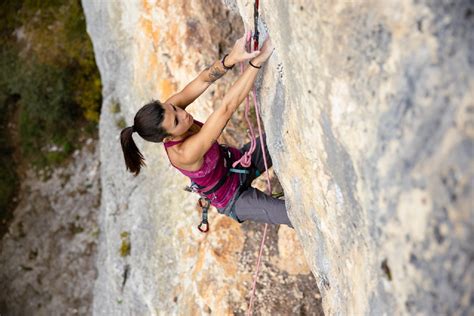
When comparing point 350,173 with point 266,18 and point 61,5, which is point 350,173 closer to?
point 266,18

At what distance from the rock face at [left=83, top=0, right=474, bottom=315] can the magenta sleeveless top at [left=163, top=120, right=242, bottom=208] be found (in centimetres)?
66

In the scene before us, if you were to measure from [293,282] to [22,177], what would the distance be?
954 cm

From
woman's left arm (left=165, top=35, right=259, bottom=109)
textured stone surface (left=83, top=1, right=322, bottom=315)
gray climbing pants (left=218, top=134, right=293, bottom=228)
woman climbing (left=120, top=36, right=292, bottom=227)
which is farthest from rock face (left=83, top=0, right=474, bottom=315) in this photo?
gray climbing pants (left=218, top=134, right=293, bottom=228)

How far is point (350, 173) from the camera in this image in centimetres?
312

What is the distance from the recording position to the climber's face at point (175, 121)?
4.50 m

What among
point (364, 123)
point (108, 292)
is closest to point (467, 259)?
point (364, 123)

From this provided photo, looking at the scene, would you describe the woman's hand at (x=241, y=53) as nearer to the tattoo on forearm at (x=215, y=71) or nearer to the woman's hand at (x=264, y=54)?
the woman's hand at (x=264, y=54)

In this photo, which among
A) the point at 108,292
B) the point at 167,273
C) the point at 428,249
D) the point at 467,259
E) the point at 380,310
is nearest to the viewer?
the point at 467,259

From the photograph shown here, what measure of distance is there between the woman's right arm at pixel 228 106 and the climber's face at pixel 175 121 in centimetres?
16

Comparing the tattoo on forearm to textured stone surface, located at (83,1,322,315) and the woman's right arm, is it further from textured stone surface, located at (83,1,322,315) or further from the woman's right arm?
textured stone surface, located at (83,1,322,315)

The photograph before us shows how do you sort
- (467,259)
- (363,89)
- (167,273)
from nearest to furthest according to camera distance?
(467,259) < (363,89) < (167,273)

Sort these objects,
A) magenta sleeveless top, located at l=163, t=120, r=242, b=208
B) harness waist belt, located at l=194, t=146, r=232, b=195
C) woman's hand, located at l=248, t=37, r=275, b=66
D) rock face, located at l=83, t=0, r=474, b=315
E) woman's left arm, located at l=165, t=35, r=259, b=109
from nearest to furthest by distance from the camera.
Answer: rock face, located at l=83, t=0, r=474, b=315
woman's hand, located at l=248, t=37, r=275, b=66
woman's left arm, located at l=165, t=35, r=259, b=109
magenta sleeveless top, located at l=163, t=120, r=242, b=208
harness waist belt, located at l=194, t=146, r=232, b=195

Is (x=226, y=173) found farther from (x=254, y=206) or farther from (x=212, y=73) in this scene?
(x=212, y=73)

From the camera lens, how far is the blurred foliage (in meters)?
Answer: 12.8
